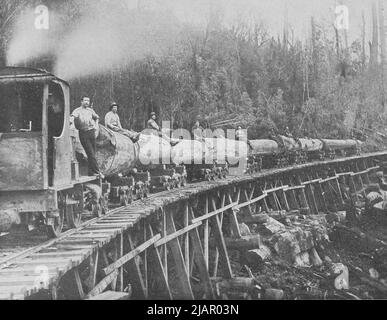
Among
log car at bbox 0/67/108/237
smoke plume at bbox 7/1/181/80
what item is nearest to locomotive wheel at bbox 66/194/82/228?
log car at bbox 0/67/108/237

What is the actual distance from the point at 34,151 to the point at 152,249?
3386 mm

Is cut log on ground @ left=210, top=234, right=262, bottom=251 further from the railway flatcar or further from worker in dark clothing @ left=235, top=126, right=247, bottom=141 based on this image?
the railway flatcar

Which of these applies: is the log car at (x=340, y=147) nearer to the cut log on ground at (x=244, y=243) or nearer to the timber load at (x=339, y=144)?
the timber load at (x=339, y=144)

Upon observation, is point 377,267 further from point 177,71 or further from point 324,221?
point 177,71

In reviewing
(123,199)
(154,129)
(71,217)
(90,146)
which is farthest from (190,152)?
(71,217)

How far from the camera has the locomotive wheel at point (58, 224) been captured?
6523 millimetres

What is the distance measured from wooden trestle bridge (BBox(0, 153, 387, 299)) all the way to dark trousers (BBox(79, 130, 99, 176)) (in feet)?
3.05

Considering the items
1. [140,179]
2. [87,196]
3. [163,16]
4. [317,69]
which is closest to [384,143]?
[317,69]

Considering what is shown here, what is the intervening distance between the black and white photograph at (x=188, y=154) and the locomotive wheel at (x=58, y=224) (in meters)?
0.03

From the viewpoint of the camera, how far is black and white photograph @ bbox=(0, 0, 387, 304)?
6.23 metres

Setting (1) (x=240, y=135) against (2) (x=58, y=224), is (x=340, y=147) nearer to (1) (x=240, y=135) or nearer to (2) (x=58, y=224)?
(1) (x=240, y=135)

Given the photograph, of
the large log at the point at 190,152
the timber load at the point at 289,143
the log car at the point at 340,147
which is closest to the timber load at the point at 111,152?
the large log at the point at 190,152

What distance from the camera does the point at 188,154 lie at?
14891 millimetres
